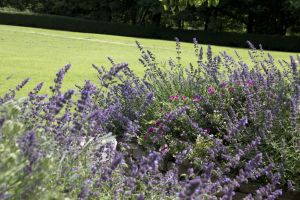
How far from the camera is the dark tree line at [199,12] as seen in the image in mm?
42219

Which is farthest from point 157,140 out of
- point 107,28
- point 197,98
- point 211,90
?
point 107,28

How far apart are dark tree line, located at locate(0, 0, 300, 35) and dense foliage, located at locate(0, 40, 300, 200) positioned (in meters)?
32.3

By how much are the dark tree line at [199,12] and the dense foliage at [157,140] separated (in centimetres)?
3231

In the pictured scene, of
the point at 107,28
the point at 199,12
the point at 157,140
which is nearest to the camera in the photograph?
the point at 157,140

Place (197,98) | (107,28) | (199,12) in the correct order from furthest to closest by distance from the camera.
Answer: (199,12), (107,28), (197,98)

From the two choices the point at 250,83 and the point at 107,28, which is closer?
the point at 250,83

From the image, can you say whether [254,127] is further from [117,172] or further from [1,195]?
[1,195]

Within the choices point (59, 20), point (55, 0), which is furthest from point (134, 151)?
point (55, 0)

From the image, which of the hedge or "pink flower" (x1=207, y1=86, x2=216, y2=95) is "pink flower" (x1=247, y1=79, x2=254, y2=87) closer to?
"pink flower" (x1=207, y1=86, x2=216, y2=95)

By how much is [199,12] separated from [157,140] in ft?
133

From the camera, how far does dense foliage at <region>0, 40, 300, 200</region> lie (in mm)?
2150

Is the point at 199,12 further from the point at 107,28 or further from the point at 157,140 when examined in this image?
the point at 157,140

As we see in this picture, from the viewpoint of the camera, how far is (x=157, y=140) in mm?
4168

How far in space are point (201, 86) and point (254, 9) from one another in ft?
123
